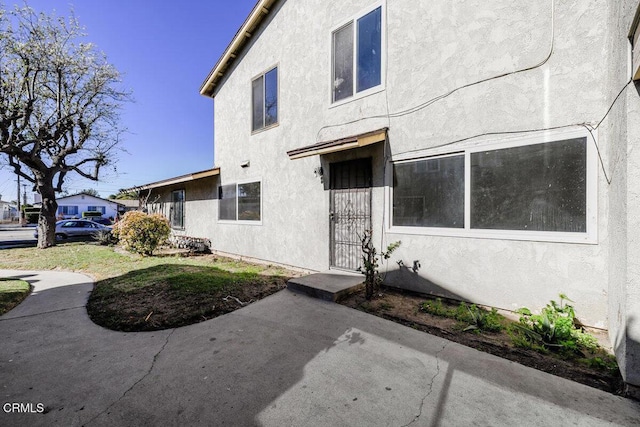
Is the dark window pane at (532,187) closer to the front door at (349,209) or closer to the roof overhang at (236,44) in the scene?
the front door at (349,209)

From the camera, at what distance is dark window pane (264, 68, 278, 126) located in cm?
821

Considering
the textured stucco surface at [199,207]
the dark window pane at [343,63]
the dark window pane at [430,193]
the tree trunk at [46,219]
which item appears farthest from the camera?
the tree trunk at [46,219]

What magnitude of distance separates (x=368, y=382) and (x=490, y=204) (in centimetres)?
334

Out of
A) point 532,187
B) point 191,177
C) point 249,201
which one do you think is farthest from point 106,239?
point 532,187

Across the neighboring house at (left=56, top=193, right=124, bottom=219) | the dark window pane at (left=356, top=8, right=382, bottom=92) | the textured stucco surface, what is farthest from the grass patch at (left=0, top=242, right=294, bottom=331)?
the neighboring house at (left=56, top=193, right=124, bottom=219)

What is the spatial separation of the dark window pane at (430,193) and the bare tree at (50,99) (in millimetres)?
15516

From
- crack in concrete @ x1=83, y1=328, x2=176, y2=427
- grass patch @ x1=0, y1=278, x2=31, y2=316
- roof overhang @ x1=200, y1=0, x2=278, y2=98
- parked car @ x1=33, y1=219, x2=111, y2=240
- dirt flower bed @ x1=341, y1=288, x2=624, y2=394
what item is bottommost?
crack in concrete @ x1=83, y1=328, x2=176, y2=427

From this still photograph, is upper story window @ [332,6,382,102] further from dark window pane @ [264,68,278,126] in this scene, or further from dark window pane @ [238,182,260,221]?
dark window pane @ [238,182,260,221]

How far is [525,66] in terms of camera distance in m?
3.89

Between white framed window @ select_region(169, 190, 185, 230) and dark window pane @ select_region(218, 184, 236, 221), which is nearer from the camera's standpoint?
dark window pane @ select_region(218, 184, 236, 221)

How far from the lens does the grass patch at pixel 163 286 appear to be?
4270 mm

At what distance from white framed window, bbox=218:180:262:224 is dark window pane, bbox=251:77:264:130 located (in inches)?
77.2

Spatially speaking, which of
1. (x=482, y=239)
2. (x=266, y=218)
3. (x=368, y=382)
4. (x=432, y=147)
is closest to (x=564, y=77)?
(x=432, y=147)

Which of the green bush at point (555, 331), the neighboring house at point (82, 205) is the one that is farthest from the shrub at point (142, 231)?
the neighboring house at point (82, 205)
